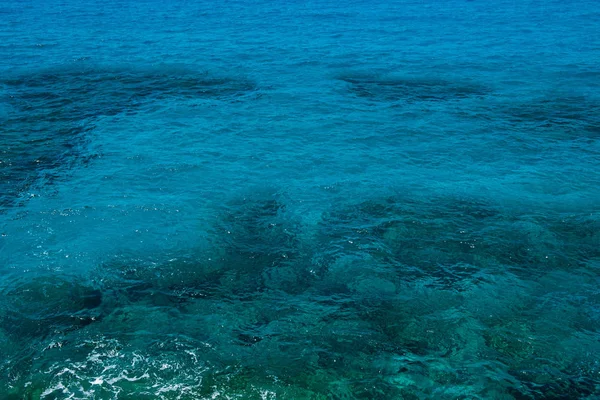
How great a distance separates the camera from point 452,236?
83.6ft

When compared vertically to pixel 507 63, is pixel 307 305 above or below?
below

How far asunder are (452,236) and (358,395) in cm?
1058

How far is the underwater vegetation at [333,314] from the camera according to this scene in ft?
60.2

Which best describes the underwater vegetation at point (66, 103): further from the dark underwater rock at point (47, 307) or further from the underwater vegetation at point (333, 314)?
the underwater vegetation at point (333, 314)

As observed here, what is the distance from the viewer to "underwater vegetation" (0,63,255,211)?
3234 cm

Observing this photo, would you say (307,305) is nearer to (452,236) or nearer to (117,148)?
(452,236)

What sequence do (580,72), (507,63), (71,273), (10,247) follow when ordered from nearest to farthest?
(71,273), (10,247), (580,72), (507,63)

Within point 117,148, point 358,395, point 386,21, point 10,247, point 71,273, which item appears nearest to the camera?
point 358,395

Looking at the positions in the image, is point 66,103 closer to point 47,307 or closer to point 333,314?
point 47,307

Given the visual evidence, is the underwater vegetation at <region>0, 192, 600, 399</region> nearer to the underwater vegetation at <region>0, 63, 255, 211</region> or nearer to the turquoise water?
the turquoise water

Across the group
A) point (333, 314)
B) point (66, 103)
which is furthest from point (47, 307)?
point (66, 103)

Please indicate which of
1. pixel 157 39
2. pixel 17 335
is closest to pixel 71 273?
pixel 17 335

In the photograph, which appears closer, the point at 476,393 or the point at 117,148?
the point at 476,393

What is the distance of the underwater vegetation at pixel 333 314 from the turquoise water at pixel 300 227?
89 mm
